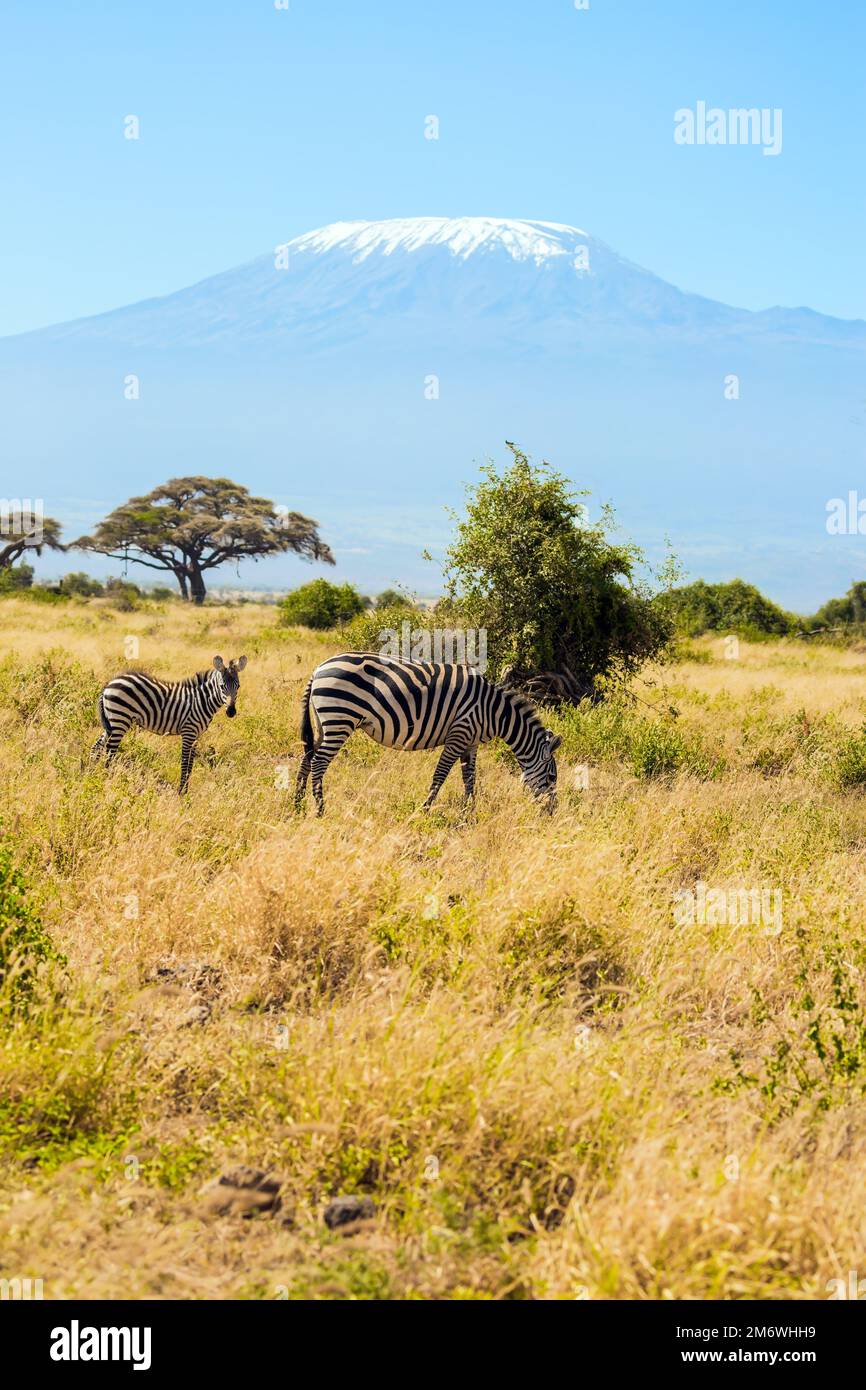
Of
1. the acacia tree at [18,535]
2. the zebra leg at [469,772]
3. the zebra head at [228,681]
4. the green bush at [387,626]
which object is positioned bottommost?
the zebra leg at [469,772]

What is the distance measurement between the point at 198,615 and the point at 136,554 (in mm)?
28911

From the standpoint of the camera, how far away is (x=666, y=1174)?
3.71 m

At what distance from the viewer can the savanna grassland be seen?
3605 mm

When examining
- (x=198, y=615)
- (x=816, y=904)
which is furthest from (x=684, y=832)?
(x=198, y=615)

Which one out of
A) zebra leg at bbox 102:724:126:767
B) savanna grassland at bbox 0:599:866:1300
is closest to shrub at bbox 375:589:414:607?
zebra leg at bbox 102:724:126:767

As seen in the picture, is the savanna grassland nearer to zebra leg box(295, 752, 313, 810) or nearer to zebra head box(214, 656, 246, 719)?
zebra leg box(295, 752, 313, 810)

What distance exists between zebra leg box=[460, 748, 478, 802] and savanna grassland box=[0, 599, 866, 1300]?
1.12 meters

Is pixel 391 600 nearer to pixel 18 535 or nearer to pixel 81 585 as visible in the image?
pixel 81 585

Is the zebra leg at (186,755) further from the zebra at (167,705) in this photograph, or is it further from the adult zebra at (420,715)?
the adult zebra at (420,715)

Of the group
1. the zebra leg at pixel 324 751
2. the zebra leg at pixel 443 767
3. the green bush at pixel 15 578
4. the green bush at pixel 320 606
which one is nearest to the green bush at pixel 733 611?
the green bush at pixel 320 606

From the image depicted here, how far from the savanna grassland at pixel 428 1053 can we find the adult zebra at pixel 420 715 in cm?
123

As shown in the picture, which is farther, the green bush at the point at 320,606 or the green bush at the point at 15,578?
the green bush at the point at 15,578

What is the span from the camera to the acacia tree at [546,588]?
613 inches
